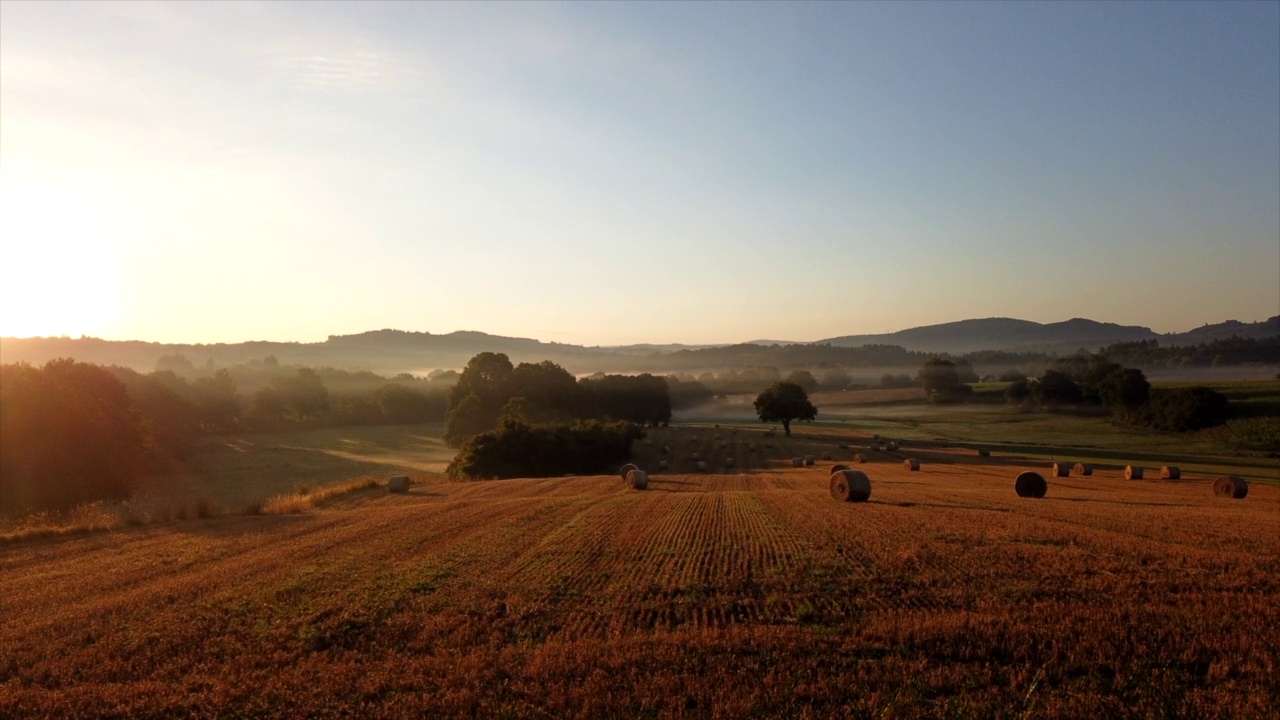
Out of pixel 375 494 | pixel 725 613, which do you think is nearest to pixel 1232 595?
pixel 725 613

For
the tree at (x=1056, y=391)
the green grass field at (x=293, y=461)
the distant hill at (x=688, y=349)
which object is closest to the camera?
the green grass field at (x=293, y=461)

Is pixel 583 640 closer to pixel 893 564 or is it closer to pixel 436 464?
pixel 893 564

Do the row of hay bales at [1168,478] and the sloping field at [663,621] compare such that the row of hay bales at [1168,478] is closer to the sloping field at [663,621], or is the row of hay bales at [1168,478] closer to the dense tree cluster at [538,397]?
the sloping field at [663,621]

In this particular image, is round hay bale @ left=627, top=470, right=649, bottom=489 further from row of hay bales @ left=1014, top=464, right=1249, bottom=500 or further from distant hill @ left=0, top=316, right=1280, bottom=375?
distant hill @ left=0, top=316, right=1280, bottom=375

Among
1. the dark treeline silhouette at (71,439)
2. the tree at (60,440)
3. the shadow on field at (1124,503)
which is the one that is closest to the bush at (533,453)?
the dark treeline silhouette at (71,439)

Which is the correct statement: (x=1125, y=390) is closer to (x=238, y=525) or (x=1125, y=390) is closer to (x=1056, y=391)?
(x=1056, y=391)

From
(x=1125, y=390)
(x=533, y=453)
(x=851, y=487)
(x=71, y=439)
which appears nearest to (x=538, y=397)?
(x=533, y=453)

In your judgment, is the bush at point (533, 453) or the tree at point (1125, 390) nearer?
the bush at point (533, 453)

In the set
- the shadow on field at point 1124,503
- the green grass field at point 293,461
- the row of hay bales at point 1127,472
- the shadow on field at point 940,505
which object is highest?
the shadow on field at point 940,505
